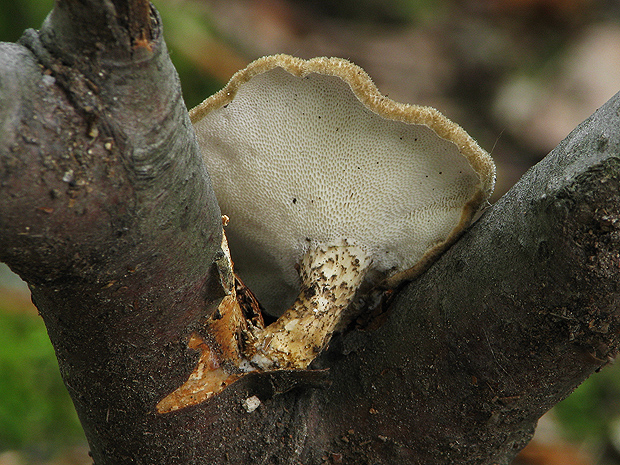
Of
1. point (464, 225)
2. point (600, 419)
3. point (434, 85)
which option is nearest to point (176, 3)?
point (434, 85)

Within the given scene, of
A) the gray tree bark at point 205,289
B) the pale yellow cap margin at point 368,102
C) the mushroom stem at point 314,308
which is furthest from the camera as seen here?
the mushroom stem at point 314,308

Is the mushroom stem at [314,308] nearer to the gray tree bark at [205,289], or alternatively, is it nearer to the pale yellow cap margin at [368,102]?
the gray tree bark at [205,289]

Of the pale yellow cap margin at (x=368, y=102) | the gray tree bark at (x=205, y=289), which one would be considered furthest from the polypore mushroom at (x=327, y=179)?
the gray tree bark at (x=205, y=289)

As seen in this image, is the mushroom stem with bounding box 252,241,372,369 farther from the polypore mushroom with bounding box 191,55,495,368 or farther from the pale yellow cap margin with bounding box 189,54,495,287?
the pale yellow cap margin with bounding box 189,54,495,287

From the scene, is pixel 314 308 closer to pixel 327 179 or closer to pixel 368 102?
pixel 327 179

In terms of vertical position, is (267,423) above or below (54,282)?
below

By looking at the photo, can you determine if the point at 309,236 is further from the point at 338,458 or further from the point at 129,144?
the point at 129,144

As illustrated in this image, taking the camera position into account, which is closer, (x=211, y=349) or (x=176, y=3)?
(x=211, y=349)
